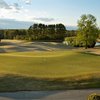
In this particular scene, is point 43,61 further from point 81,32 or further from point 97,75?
point 81,32

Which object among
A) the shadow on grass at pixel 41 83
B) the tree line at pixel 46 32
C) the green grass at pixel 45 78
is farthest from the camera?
the tree line at pixel 46 32

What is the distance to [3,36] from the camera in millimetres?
126000

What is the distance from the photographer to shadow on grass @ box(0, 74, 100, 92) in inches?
660

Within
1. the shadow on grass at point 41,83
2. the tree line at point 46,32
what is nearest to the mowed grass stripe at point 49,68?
the shadow on grass at point 41,83

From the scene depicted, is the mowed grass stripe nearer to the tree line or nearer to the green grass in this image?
the green grass

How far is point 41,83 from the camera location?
57.5ft


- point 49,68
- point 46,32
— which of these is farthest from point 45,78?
point 46,32

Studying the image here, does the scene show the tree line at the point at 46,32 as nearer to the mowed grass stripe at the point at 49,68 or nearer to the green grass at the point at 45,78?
the mowed grass stripe at the point at 49,68

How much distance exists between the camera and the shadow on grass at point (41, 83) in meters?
16.8

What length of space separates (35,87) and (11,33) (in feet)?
352

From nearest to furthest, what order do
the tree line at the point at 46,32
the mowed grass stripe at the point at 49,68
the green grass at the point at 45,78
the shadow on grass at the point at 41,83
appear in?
the shadow on grass at the point at 41,83 < the green grass at the point at 45,78 < the mowed grass stripe at the point at 49,68 < the tree line at the point at 46,32

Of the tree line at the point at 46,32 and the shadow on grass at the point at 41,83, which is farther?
the tree line at the point at 46,32

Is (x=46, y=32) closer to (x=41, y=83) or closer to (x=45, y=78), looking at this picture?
(x=45, y=78)

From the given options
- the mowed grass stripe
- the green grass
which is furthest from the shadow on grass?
the mowed grass stripe
